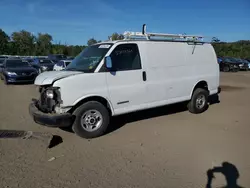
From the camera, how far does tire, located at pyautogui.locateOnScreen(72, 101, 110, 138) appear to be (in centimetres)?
516

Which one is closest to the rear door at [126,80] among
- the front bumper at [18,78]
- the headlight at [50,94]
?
the headlight at [50,94]

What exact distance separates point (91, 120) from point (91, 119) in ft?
0.07

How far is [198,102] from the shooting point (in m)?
7.52

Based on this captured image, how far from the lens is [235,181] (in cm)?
355

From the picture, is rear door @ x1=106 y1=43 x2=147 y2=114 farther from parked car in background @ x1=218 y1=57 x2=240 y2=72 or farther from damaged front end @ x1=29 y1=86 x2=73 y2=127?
parked car in background @ x1=218 y1=57 x2=240 y2=72

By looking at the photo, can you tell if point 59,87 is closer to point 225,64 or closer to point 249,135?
point 249,135

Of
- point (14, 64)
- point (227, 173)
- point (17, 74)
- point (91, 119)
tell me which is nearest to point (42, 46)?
point (14, 64)

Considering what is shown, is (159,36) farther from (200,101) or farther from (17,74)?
(17,74)

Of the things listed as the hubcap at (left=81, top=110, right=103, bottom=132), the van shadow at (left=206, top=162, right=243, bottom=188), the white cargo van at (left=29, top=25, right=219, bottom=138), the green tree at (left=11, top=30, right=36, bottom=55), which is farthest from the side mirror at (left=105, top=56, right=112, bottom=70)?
the green tree at (left=11, top=30, right=36, bottom=55)

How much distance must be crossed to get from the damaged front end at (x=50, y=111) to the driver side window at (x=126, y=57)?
4.68ft

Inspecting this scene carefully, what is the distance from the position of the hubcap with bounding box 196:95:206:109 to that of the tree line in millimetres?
41676

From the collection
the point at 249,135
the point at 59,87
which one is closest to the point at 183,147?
the point at 249,135

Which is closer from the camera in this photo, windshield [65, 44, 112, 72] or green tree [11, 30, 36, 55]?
windshield [65, 44, 112, 72]

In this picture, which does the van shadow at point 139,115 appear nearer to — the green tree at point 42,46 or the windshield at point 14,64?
the windshield at point 14,64
